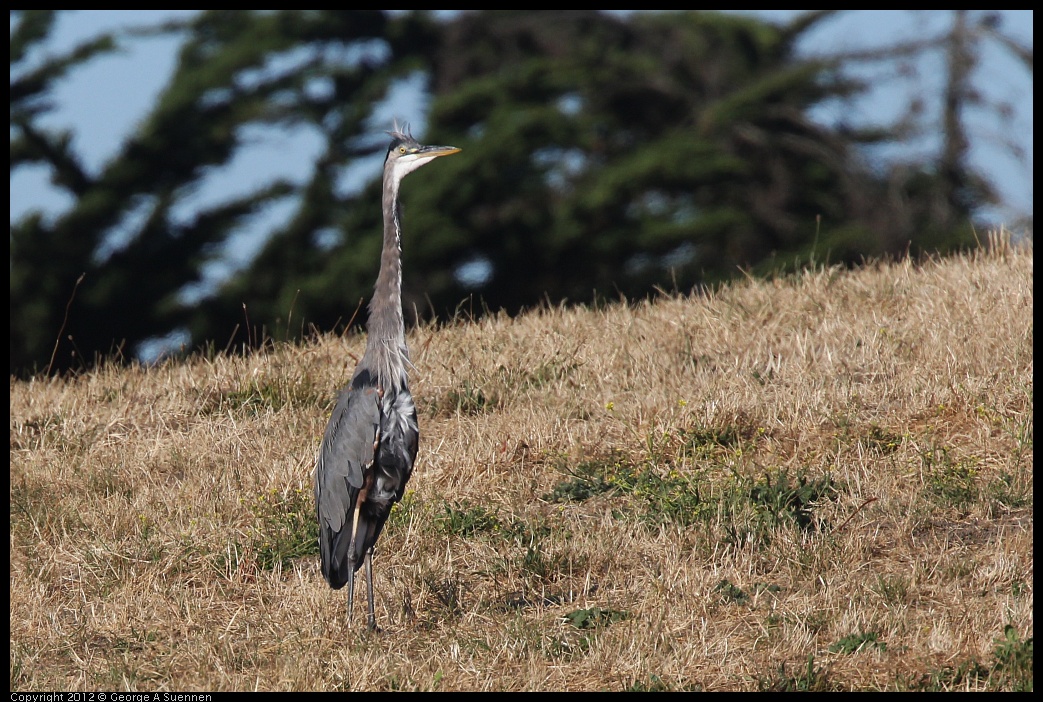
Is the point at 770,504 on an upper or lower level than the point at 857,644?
lower

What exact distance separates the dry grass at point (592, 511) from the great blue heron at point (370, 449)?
33 cm

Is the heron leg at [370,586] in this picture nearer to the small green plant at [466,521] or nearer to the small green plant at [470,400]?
the small green plant at [466,521]

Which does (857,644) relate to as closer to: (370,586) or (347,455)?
(370,586)

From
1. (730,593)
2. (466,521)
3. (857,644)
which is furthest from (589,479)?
(857,644)

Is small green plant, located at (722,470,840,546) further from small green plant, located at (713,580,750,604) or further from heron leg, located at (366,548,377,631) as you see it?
heron leg, located at (366,548,377,631)

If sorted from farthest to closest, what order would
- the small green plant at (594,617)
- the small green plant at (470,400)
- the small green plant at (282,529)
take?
the small green plant at (470,400) → the small green plant at (282,529) → the small green plant at (594,617)

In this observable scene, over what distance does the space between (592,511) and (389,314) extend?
5.36 feet

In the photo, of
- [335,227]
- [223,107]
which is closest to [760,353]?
[335,227]

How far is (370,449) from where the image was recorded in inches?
218

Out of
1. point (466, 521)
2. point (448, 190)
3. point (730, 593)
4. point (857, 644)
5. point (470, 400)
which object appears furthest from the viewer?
point (448, 190)

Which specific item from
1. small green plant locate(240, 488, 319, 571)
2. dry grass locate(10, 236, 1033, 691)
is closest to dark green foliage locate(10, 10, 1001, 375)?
dry grass locate(10, 236, 1033, 691)

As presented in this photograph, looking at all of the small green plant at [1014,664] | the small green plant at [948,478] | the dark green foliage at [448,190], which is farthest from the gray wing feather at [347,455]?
the dark green foliage at [448,190]

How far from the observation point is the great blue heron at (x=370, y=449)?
5.58 meters

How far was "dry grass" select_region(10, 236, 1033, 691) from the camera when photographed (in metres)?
5.02
